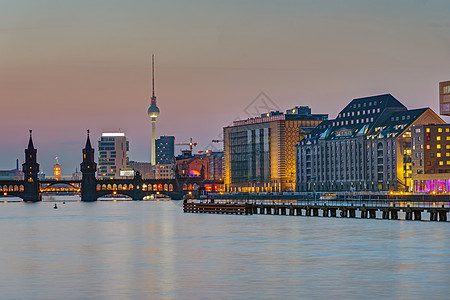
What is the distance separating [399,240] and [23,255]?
115ft

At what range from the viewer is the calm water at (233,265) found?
45.7m

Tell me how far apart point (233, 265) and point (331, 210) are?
82.9 metres

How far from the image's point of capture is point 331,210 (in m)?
141

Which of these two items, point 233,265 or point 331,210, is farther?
point 331,210

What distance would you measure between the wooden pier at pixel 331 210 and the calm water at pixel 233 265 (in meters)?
20.9

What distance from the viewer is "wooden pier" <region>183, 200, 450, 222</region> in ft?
393

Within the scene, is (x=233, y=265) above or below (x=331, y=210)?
below

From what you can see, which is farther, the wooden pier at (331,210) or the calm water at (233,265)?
the wooden pier at (331,210)

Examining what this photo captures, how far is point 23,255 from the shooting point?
234ft

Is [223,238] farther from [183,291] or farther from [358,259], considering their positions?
[183,291]

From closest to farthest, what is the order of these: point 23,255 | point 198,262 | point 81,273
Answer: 1. point 81,273
2. point 198,262
3. point 23,255

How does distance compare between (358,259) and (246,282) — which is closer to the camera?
(246,282)

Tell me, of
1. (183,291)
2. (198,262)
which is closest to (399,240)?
(198,262)

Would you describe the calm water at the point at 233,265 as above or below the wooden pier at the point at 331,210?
below
